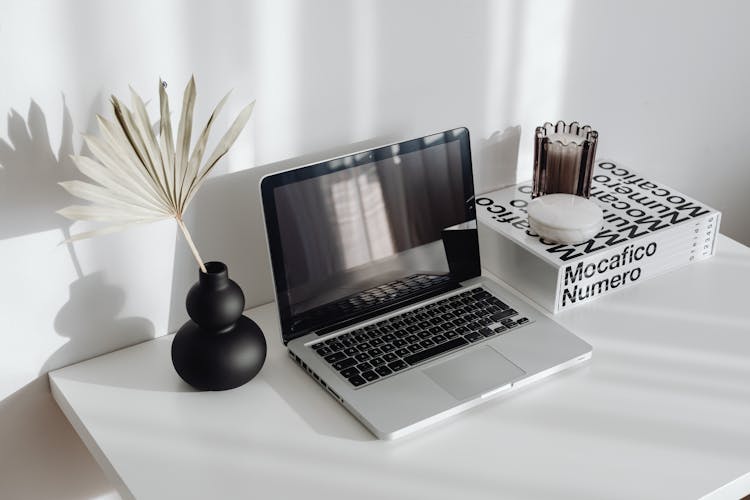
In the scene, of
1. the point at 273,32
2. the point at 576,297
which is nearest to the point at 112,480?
the point at 273,32

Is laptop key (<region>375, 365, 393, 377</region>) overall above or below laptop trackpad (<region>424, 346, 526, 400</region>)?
above

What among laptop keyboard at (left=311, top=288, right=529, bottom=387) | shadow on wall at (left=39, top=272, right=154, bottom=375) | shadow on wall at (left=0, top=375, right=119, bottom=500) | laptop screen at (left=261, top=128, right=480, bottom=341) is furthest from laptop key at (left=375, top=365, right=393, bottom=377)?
shadow on wall at (left=0, top=375, right=119, bottom=500)

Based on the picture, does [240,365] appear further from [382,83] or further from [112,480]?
[382,83]

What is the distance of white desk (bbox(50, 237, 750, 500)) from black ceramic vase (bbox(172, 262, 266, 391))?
3 centimetres

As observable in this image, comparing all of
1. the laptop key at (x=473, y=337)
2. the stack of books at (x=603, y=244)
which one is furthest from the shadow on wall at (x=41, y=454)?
the stack of books at (x=603, y=244)

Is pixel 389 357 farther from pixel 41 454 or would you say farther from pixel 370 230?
pixel 41 454

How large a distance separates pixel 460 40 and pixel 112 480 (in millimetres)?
740

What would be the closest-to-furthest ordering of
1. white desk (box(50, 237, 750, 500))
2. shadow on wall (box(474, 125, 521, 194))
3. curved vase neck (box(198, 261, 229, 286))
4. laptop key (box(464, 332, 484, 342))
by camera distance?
white desk (box(50, 237, 750, 500)), curved vase neck (box(198, 261, 229, 286)), laptop key (box(464, 332, 484, 342)), shadow on wall (box(474, 125, 521, 194))

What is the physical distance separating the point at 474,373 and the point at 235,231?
1.21 ft

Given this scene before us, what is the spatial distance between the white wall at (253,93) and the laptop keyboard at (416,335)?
0.20 m

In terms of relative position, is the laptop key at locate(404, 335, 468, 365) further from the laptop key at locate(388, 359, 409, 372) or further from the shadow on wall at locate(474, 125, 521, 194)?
the shadow on wall at locate(474, 125, 521, 194)

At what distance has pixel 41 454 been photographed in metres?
1.21

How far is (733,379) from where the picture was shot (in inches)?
43.9

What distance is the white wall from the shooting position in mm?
1004
